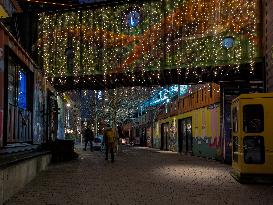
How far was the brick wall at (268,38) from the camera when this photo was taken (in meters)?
19.0

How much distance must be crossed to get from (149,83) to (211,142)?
16.2 feet

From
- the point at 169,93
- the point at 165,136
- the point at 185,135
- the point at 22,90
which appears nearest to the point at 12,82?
the point at 22,90

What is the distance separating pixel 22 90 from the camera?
16.2m

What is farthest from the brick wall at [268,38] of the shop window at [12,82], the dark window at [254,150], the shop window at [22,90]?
the shop window at [12,82]

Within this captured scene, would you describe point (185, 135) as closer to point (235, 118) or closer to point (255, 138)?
point (235, 118)

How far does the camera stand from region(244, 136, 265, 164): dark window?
42.8 ft

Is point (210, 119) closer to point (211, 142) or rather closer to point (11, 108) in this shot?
point (211, 142)

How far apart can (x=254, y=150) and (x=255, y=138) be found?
33cm

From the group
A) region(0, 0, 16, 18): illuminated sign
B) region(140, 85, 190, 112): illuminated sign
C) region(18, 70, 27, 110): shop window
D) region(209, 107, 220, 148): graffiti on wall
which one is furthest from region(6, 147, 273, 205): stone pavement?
region(140, 85, 190, 112): illuminated sign

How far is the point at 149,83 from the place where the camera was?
2716 centimetres

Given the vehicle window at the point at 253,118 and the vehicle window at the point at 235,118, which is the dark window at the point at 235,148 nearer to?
the vehicle window at the point at 235,118

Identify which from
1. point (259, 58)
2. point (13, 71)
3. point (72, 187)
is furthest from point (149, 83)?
point (72, 187)

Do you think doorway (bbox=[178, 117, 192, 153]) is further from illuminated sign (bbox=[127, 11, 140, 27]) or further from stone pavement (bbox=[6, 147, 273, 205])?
stone pavement (bbox=[6, 147, 273, 205])

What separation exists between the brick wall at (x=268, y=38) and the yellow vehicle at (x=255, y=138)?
5574 millimetres
